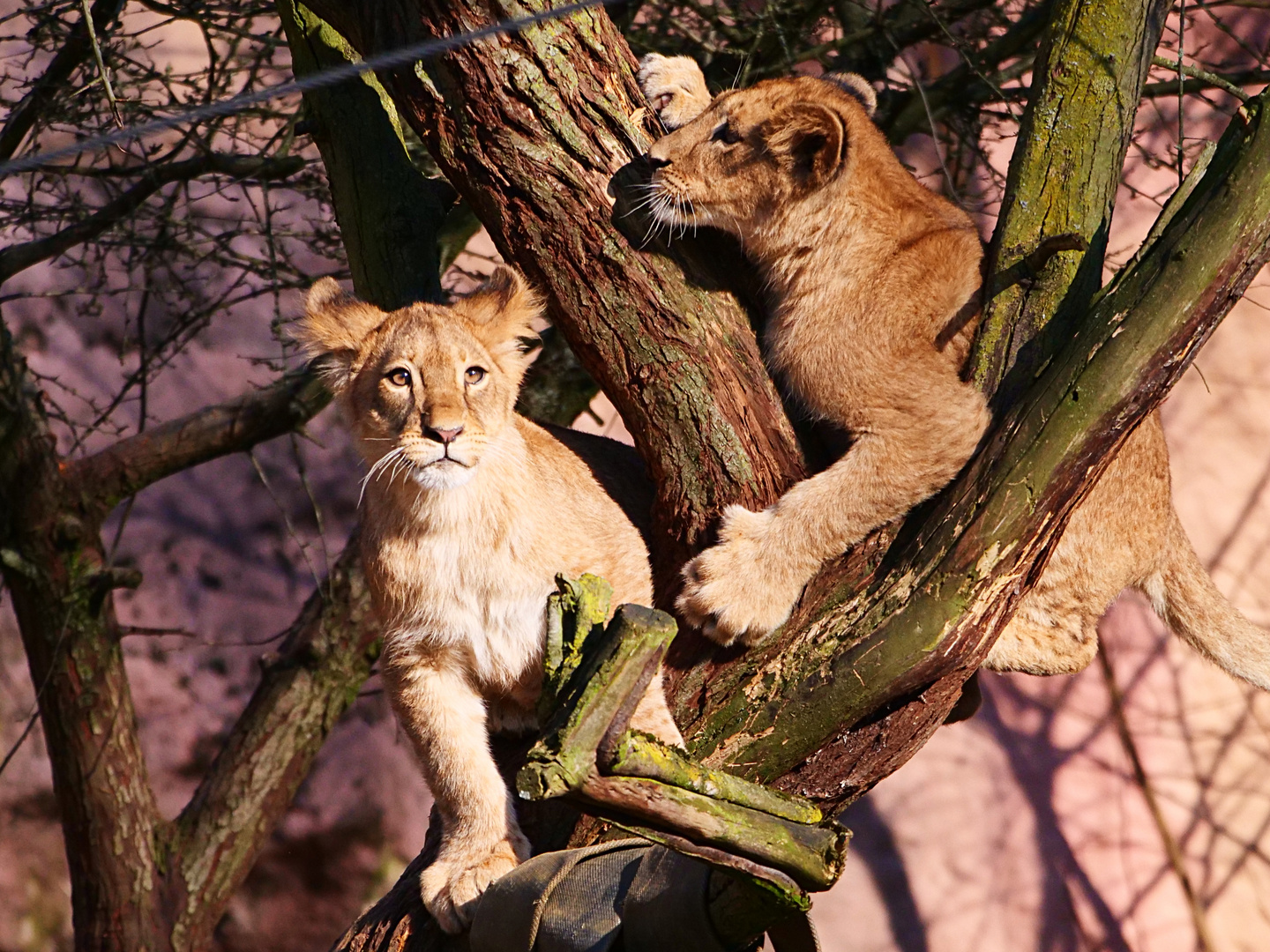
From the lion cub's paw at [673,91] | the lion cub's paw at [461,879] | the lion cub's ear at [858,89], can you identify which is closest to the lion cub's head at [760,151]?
the lion cub's paw at [673,91]

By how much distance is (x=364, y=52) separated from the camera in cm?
338

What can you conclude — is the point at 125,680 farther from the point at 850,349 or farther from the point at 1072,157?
the point at 1072,157

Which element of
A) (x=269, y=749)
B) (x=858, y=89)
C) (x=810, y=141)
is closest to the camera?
(x=810, y=141)

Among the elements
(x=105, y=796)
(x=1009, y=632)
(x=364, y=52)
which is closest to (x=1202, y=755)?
(x=1009, y=632)

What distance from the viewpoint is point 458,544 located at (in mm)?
3117

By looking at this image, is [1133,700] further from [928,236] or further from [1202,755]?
[928,236]

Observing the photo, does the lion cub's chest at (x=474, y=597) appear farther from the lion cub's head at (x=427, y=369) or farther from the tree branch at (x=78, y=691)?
the tree branch at (x=78, y=691)

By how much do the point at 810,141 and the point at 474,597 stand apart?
4.87 feet

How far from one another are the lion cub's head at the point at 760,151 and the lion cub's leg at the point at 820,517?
2.33ft

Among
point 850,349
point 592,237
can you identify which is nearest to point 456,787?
point 592,237

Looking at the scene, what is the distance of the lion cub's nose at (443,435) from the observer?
2941mm

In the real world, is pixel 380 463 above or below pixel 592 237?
below

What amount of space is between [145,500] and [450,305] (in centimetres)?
479

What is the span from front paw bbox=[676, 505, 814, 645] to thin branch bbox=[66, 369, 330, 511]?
102 inches
